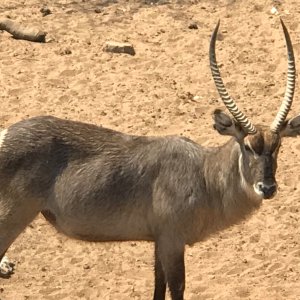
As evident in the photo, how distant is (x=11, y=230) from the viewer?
945 cm

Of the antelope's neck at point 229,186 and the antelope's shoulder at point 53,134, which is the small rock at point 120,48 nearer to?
the antelope's shoulder at point 53,134

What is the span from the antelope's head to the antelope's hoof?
3167 millimetres

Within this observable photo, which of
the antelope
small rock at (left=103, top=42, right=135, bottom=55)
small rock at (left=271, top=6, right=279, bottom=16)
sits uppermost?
the antelope

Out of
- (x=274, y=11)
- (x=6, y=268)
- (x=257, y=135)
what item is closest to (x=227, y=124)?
(x=257, y=135)

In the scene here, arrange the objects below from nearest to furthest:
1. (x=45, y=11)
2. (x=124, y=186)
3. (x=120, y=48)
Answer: (x=124, y=186), (x=120, y=48), (x=45, y=11)

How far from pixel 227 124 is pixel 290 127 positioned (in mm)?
637

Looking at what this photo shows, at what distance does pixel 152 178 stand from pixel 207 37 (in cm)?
743

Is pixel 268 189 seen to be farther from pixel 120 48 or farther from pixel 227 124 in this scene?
pixel 120 48

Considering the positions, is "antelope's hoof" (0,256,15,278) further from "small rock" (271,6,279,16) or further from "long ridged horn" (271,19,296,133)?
"small rock" (271,6,279,16)

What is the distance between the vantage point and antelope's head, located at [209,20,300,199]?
8828 mm

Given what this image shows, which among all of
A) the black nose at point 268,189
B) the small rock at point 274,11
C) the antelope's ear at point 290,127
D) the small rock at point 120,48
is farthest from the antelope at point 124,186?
the small rock at point 274,11

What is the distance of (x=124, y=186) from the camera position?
9.34 metres

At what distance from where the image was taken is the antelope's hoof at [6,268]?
423 inches

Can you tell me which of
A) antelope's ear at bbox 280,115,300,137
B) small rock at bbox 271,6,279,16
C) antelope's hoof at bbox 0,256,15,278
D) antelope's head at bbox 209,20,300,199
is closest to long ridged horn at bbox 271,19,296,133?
antelope's head at bbox 209,20,300,199
